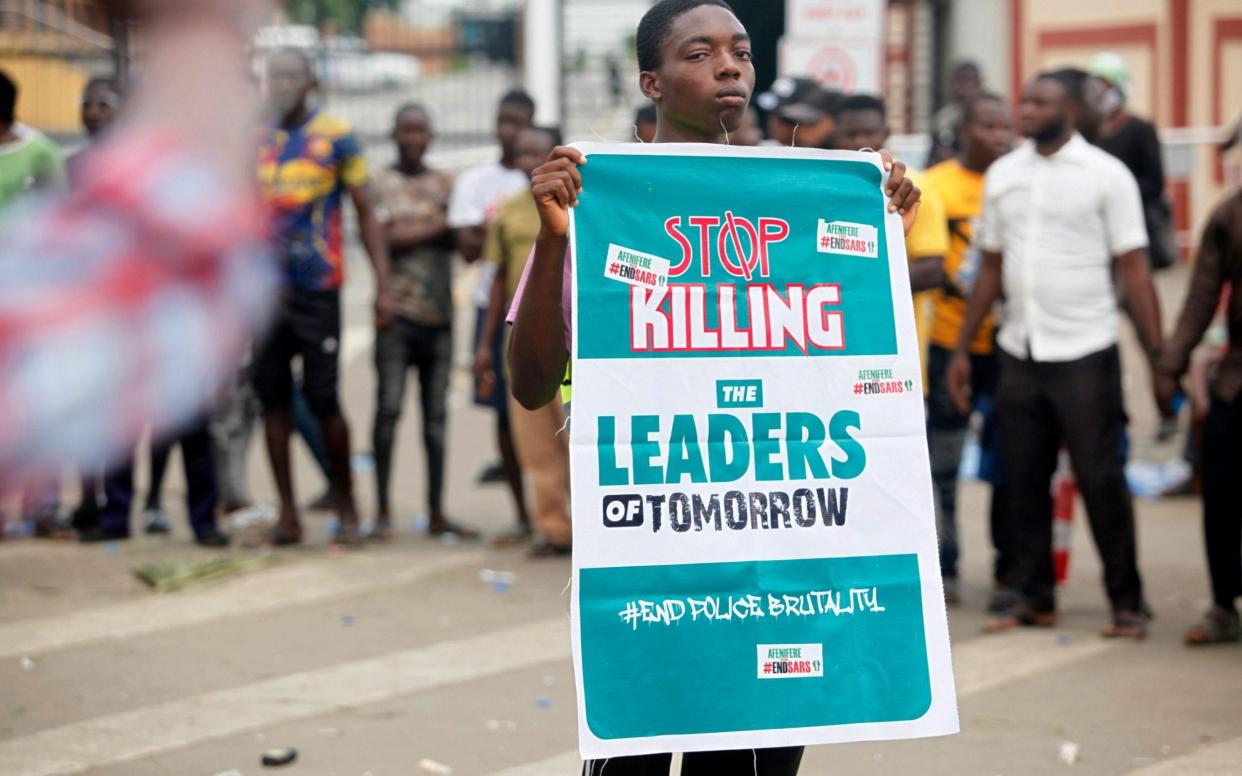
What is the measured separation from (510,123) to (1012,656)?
4.16 metres

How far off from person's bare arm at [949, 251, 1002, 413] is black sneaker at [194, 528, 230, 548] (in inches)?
151

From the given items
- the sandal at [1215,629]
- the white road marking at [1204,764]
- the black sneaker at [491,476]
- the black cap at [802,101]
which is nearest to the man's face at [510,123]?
the black cap at [802,101]

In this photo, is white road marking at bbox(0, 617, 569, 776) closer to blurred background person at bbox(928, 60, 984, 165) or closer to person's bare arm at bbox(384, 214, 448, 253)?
person's bare arm at bbox(384, 214, 448, 253)

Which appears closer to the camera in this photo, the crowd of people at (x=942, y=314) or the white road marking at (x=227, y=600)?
the crowd of people at (x=942, y=314)

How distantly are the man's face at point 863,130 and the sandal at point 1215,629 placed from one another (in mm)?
2399

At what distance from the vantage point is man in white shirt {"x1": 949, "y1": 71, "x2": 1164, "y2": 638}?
23.0ft

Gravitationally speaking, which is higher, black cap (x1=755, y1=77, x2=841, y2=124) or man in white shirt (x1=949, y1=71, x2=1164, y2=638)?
black cap (x1=755, y1=77, x2=841, y2=124)

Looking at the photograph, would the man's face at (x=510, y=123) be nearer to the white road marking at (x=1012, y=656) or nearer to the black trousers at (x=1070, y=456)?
the black trousers at (x=1070, y=456)

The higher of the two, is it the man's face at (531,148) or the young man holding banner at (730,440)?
the man's face at (531,148)

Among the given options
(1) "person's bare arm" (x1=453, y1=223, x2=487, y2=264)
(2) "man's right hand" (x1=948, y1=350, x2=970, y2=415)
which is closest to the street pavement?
(2) "man's right hand" (x1=948, y1=350, x2=970, y2=415)

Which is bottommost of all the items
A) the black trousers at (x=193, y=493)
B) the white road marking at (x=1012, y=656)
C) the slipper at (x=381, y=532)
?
the white road marking at (x=1012, y=656)

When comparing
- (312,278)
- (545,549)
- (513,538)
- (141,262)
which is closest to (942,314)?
(545,549)

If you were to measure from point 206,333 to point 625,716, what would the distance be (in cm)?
205

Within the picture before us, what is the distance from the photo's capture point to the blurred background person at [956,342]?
25.5 feet
